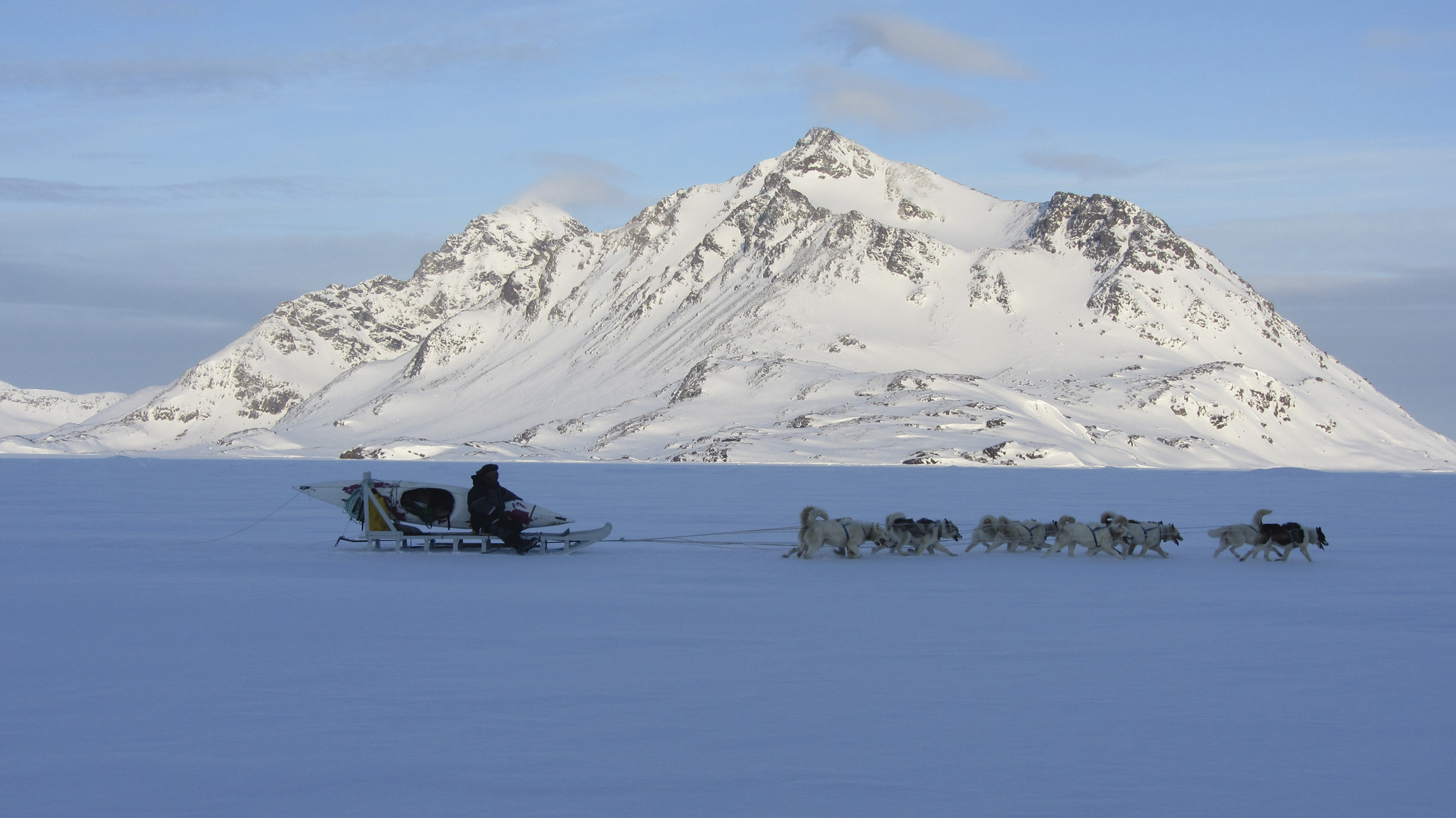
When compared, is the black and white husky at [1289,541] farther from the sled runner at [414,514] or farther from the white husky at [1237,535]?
the sled runner at [414,514]

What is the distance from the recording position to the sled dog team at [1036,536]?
890 inches

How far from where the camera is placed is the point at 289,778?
8.27 metres

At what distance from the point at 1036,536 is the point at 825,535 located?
482 cm

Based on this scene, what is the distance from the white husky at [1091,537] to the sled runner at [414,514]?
8594 mm

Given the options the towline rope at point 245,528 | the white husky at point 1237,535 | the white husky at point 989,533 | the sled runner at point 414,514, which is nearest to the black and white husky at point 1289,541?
the white husky at point 1237,535

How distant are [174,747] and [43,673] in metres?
3.40

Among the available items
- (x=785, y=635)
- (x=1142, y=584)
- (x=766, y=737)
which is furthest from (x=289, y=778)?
(x=1142, y=584)

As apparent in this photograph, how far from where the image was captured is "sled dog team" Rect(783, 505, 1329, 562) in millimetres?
22609

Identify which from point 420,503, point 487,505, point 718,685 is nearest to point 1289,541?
point 487,505

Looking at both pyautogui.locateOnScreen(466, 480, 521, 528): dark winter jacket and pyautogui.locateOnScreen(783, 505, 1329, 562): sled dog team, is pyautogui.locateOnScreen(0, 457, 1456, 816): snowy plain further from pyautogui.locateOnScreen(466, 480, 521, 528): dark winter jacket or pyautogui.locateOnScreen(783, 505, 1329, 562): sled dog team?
pyautogui.locateOnScreen(466, 480, 521, 528): dark winter jacket

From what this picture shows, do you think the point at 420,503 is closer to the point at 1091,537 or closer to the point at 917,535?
the point at 917,535

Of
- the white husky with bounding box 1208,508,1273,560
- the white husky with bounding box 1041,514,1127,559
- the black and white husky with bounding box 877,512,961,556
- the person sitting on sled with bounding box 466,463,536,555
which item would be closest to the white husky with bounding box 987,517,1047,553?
the white husky with bounding box 1041,514,1127,559

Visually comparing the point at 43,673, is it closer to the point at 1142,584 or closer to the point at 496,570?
the point at 496,570

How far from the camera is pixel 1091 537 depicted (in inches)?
935
